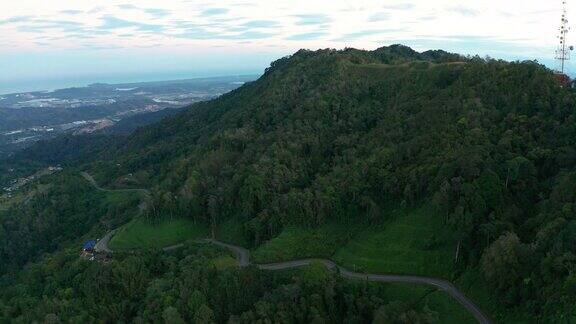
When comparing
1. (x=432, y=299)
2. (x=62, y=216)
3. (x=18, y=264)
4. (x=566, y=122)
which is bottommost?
(x=18, y=264)

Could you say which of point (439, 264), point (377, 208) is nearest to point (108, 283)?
point (377, 208)

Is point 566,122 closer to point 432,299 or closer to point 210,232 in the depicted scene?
point 432,299

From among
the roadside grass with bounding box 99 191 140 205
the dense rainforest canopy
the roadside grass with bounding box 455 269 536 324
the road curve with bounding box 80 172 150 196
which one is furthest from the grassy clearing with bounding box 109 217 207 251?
the roadside grass with bounding box 455 269 536 324

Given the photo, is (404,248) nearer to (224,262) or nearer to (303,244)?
(303,244)

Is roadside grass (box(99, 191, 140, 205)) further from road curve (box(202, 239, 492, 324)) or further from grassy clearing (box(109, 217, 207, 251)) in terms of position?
road curve (box(202, 239, 492, 324))

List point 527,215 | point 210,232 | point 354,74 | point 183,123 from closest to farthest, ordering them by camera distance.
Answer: point 527,215 → point 210,232 → point 354,74 → point 183,123
